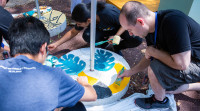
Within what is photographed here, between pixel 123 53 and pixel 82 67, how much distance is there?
0.78 m

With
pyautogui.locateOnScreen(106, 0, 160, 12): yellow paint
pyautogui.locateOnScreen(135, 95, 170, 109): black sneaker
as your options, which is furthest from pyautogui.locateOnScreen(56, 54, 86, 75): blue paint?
pyautogui.locateOnScreen(106, 0, 160, 12): yellow paint

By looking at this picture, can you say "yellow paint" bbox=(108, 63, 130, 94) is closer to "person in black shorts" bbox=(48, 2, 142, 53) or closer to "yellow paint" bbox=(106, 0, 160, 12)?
"person in black shorts" bbox=(48, 2, 142, 53)

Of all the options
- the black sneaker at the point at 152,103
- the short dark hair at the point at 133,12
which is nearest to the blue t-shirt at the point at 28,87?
the short dark hair at the point at 133,12

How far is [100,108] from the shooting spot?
1.67 metres

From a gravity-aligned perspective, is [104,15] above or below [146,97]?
above

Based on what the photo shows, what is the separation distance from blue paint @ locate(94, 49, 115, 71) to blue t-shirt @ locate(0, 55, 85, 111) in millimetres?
1160

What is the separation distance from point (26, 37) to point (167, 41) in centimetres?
101

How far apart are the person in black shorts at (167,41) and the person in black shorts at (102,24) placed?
645mm

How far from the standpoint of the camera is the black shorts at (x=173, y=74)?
4.68ft

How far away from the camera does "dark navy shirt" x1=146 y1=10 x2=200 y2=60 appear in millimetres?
1181

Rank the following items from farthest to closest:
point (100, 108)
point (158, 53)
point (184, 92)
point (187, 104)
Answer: point (184, 92) → point (187, 104) → point (100, 108) → point (158, 53)

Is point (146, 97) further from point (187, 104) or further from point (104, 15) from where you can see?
point (104, 15)

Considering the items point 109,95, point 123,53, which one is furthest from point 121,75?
point 123,53

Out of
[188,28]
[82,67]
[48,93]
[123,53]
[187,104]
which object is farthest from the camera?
[123,53]
